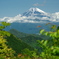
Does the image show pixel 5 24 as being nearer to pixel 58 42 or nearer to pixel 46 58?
pixel 46 58

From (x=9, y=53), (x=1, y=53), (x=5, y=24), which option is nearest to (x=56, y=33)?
(x=5, y=24)

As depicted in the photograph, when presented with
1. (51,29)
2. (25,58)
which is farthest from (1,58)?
(51,29)

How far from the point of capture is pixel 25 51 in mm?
15719

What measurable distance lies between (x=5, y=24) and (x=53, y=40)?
4.83m

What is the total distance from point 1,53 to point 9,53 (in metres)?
1.62

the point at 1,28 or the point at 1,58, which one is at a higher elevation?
the point at 1,28

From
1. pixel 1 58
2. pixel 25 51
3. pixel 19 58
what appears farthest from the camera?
pixel 25 51

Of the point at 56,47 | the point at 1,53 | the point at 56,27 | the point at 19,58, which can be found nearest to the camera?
the point at 56,47

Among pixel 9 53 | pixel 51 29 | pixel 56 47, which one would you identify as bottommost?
pixel 9 53

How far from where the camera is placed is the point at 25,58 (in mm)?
12953

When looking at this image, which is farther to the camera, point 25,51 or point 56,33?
point 25,51

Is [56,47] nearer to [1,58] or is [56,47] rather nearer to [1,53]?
[1,58]

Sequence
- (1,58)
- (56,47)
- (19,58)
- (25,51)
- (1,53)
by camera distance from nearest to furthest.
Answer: (56,47)
(1,58)
(19,58)
(1,53)
(25,51)

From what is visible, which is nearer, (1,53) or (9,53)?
(1,53)
